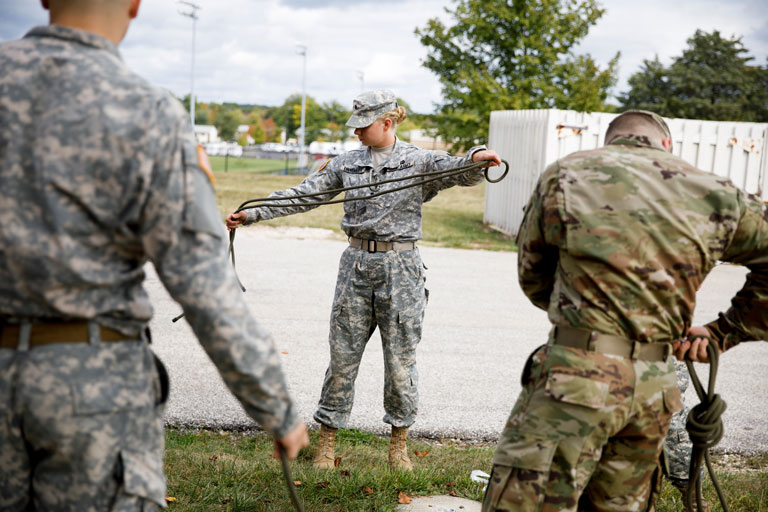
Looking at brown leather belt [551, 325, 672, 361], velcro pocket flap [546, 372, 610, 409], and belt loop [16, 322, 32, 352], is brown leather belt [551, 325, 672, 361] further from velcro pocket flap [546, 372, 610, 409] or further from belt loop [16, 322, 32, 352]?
belt loop [16, 322, 32, 352]

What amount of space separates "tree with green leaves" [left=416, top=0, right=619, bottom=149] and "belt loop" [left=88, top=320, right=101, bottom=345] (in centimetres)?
1840

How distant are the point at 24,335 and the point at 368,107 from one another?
292 centimetres

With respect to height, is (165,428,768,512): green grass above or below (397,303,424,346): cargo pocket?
below

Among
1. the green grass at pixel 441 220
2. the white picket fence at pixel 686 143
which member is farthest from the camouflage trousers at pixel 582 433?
the green grass at pixel 441 220

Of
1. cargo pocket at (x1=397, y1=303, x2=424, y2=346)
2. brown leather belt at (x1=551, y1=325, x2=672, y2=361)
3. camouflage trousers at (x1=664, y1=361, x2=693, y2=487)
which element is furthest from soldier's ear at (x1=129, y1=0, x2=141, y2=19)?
camouflage trousers at (x1=664, y1=361, x2=693, y2=487)

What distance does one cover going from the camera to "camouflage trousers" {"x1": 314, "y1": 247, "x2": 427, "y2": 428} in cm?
441

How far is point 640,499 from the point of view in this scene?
267 centimetres

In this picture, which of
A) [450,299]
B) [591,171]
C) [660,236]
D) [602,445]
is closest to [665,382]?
[602,445]

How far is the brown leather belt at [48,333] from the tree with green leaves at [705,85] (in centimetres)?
4330

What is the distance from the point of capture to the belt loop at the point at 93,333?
186 centimetres

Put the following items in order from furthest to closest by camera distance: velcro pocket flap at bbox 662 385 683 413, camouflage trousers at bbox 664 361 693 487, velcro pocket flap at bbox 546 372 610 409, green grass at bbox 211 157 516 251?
green grass at bbox 211 157 516 251
camouflage trousers at bbox 664 361 693 487
velcro pocket flap at bbox 662 385 683 413
velcro pocket flap at bbox 546 372 610 409

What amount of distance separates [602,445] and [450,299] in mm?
6833

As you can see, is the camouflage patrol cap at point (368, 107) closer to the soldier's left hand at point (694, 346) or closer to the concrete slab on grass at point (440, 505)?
the concrete slab on grass at point (440, 505)

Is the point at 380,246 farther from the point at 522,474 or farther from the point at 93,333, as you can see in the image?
the point at 93,333
